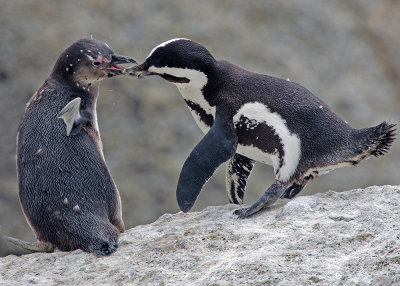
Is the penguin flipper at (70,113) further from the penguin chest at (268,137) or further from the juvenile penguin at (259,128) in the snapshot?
the penguin chest at (268,137)

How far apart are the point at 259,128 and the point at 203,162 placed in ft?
0.74

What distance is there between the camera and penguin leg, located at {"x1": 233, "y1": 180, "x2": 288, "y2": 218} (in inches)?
102

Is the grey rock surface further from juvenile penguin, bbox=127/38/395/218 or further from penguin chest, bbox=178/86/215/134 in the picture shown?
penguin chest, bbox=178/86/215/134

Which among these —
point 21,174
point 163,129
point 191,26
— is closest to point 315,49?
point 191,26

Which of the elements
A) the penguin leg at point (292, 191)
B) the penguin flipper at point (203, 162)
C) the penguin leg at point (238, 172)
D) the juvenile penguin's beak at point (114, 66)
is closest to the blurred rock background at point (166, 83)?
the penguin leg at point (238, 172)

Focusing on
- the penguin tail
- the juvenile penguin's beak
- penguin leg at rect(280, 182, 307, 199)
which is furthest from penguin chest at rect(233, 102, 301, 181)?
the juvenile penguin's beak

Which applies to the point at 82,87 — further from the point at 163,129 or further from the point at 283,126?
the point at 163,129

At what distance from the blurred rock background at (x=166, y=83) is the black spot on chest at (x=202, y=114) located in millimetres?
2078

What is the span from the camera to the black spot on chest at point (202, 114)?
2869 mm

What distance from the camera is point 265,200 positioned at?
2627 mm

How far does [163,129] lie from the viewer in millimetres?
5090

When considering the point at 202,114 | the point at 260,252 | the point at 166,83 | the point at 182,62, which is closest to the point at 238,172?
the point at 202,114

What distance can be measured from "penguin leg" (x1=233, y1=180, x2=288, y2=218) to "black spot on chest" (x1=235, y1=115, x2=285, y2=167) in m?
0.09

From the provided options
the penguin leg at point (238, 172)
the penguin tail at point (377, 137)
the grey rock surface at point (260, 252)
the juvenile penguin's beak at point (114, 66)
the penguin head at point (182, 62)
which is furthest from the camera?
the penguin leg at point (238, 172)
